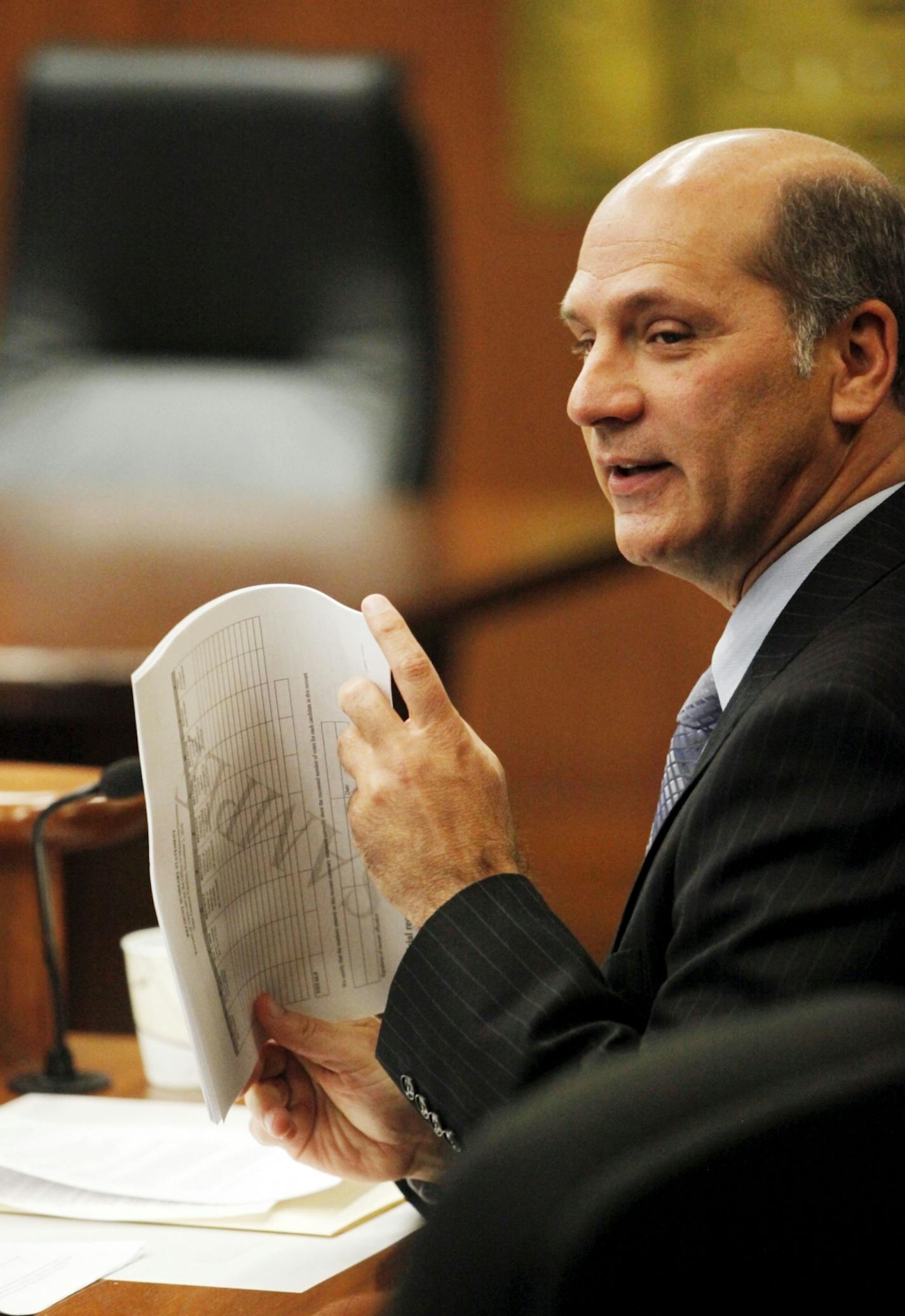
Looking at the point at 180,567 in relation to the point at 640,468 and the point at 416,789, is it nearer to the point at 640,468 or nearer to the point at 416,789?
the point at 640,468

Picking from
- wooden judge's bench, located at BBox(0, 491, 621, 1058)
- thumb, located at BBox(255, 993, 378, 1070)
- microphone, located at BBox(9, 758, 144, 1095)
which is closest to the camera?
thumb, located at BBox(255, 993, 378, 1070)

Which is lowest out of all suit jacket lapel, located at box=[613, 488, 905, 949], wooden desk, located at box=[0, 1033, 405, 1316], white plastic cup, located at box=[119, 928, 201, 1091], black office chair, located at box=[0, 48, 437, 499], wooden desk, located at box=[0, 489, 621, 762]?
wooden desk, located at box=[0, 1033, 405, 1316]

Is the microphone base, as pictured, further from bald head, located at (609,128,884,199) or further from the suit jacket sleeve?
bald head, located at (609,128,884,199)

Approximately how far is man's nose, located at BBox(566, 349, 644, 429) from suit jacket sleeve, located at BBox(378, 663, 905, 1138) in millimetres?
245

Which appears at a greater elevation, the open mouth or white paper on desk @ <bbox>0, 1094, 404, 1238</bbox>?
the open mouth

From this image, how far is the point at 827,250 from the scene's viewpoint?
1.08 meters

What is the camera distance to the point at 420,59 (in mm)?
4086

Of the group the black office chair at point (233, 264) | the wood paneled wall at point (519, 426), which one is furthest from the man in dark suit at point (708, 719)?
the wood paneled wall at point (519, 426)

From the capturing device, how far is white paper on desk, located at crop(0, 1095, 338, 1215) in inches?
42.7

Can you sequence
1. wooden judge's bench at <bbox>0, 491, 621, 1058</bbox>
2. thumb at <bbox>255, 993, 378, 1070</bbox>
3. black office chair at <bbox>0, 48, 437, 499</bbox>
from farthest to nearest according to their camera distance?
black office chair at <bbox>0, 48, 437, 499</bbox> → wooden judge's bench at <bbox>0, 491, 621, 1058</bbox> → thumb at <bbox>255, 993, 378, 1070</bbox>

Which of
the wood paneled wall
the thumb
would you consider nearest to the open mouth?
the thumb

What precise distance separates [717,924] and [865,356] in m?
0.40

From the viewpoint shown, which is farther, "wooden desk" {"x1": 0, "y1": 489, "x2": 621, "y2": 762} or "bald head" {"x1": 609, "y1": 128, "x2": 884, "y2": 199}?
"wooden desk" {"x1": 0, "y1": 489, "x2": 621, "y2": 762}

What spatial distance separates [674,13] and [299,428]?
1.58 m
